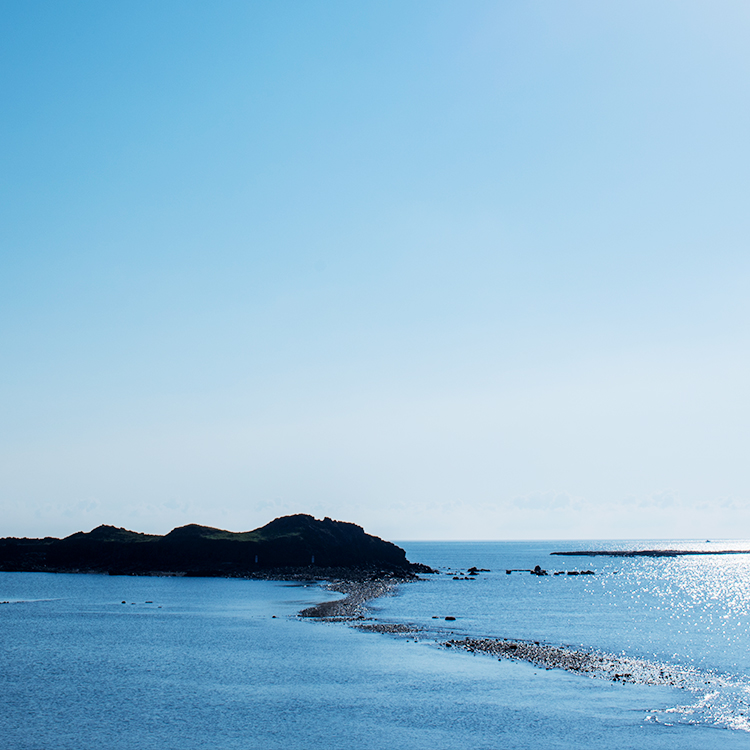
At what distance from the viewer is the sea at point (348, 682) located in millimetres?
38844

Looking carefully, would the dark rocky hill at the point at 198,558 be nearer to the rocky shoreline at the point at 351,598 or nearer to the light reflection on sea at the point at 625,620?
the rocky shoreline at the point at 351,598

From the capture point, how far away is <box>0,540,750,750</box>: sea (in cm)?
3884

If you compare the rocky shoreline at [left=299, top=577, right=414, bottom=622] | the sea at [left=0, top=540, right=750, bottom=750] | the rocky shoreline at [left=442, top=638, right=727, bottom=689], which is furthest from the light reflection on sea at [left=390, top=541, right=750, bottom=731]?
the rocky shoreline at [left=299, top=577, right=414, bottom=622]

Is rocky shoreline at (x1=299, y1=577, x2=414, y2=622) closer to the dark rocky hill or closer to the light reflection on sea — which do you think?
the light reflection on sea

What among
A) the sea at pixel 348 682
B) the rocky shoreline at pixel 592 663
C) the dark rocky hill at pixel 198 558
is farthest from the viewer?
the dark rocky hill at pixel 198 558

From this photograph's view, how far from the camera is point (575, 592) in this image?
149500 mm

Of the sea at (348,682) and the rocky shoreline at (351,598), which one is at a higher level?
the sea at (348,682)

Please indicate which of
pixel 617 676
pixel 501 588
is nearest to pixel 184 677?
pixel 617 676

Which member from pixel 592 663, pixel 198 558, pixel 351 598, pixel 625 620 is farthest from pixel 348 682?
pixel 198 558

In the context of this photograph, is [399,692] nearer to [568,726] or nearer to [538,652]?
[568,726]

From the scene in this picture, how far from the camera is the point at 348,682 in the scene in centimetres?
5219

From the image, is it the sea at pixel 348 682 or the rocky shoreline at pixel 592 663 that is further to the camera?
the rocky shoreline at pixel 592 663

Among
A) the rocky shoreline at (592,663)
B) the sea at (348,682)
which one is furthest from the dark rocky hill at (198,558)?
the rocky shoreline at (592,663)

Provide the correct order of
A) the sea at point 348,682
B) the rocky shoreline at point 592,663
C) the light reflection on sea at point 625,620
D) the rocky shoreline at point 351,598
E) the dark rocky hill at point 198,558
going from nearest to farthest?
the sea at point 348,682 < the light reflection on sea at point 625,620 < the rocky shoreline at point 592,663 < the rocky shoreline at point 351,598 < the dark rocky hill at point 198,558
